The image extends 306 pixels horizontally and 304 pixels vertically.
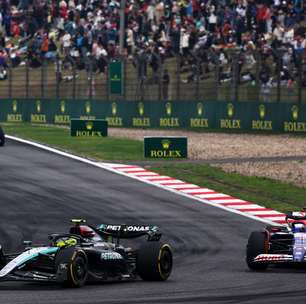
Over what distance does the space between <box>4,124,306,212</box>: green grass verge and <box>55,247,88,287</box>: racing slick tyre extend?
11429mm

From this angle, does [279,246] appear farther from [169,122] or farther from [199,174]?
[169,122]

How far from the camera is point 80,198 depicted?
25141 millimetres

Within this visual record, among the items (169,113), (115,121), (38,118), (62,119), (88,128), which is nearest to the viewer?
(88,128)

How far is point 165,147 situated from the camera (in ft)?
110

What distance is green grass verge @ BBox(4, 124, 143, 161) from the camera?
112 ft

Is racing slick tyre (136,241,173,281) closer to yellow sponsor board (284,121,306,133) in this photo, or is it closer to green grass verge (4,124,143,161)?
green grass verge (4,124,143,161)

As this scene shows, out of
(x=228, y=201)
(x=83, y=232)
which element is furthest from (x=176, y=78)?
(x=83, y=232)

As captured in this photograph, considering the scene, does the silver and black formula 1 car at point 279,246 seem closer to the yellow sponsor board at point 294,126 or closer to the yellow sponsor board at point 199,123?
the yellow sponsor board at point 294,126

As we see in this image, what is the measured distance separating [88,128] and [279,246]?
2353 centimetres

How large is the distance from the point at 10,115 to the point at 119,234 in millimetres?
36038

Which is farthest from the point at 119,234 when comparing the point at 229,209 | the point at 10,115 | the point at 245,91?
the point at 10,115

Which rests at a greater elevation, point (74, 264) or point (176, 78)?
point (176, 78)

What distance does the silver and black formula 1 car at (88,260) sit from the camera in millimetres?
13711

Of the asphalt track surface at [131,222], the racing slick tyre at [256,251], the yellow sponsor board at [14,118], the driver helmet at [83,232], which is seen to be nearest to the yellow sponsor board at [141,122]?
the yellow sponsor board at [14,118]
